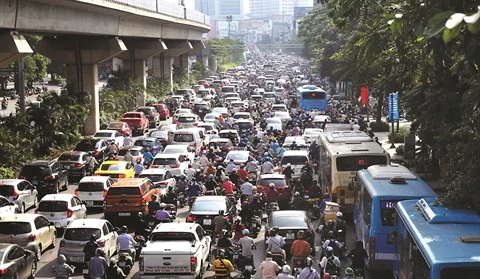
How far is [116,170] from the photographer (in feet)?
112

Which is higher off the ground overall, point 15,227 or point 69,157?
point 15,227

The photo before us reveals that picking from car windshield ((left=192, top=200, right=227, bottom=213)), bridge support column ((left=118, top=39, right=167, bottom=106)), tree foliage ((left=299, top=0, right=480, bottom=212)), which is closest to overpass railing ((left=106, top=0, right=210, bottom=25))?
bridge support column ((left=118, top=39, right=167, bottom=106))

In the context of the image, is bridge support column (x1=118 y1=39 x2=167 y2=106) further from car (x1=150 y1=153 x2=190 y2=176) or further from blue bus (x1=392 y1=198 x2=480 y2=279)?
blue bus (x1=392 y1=198 x2=480 y2=279)

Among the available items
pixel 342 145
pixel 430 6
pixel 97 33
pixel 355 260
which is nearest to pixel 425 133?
pixel 342 145

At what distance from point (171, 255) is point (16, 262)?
3.51 meters

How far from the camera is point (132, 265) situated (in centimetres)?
2180

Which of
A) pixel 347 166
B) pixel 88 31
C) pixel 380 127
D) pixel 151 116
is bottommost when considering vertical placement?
pixel 380 127

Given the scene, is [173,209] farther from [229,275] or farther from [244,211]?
[229,275]

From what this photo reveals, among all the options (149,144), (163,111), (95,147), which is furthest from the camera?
(163,111)

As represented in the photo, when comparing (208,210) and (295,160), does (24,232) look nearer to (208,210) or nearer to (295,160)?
(208,210)

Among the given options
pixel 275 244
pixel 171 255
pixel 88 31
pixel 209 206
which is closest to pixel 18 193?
pixel 209 206

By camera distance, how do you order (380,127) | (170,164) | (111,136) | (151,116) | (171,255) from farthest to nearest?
1. (151,116)
2. (380,127)
3. (111,136)
4. (170,164)
5. (171,255)

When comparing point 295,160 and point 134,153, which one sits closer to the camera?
point 295,160

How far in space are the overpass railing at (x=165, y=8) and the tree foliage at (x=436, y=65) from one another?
20900 mm
